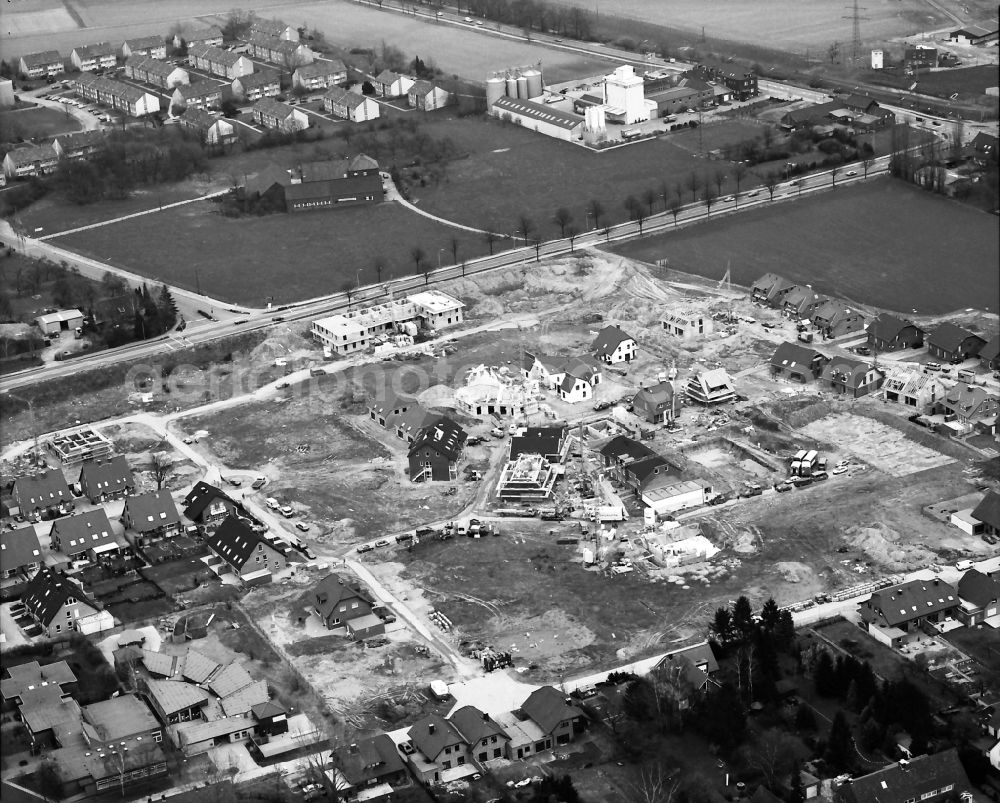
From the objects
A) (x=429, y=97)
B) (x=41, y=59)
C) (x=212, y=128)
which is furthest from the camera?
(x=41, y=59)

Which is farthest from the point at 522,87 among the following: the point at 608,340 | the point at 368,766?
the point at 368,766

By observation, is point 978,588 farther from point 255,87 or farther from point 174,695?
point 255,87

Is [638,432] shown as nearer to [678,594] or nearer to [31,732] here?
[678,594]

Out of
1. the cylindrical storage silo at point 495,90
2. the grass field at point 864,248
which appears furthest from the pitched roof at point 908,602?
the cylindrical storage silo at point 495,90

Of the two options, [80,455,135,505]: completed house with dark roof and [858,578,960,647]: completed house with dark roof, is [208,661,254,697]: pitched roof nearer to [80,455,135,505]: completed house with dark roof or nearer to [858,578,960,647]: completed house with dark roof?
[80,455,135,505]: completed house with dark roof

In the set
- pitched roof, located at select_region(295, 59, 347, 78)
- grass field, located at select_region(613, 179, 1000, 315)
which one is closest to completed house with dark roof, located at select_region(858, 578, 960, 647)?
grass field, located at select_region(613, 179, 1000, 315)
